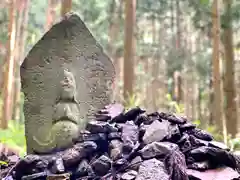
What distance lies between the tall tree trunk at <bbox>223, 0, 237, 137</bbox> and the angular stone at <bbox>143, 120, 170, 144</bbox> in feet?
22.1

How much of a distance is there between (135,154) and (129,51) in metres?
5.91

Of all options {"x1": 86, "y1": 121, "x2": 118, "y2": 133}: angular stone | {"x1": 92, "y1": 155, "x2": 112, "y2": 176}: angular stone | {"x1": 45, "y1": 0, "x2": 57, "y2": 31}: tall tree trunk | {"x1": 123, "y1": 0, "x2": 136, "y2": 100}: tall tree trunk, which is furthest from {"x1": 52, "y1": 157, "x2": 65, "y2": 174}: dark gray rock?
{"x1": 45, "y1": 0, "x2": 57, "y2": 31}: tall tree trunk

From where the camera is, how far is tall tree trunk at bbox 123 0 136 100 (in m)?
9.15

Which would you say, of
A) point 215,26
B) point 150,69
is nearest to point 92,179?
point 215,26

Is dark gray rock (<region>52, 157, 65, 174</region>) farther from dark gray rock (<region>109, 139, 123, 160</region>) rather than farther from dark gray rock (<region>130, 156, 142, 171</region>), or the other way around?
dark gray rock (<region>130, 156, 142, 171</region>)

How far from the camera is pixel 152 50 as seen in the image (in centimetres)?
2125

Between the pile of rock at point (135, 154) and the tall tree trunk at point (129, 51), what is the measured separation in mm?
4896

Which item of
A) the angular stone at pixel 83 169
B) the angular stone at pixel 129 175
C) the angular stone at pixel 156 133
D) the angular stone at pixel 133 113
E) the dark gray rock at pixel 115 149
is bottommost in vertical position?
the angular stone at pixel 83 169

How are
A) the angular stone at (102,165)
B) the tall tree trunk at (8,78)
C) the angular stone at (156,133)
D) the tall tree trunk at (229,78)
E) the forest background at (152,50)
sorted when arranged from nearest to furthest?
the angular stone at (102,165) → the angular stone at (156,133) → the forest background at (152,50) → the tall tree trunk at (229,78) → the tall tree trunk at (8,78)

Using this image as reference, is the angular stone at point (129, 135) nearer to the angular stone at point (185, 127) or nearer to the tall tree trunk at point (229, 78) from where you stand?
the angular stone at point (185, 127)

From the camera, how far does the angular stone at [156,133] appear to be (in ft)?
12.1

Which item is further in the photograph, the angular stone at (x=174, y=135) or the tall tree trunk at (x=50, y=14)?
the tall tree trunk at (x=50, y=14)

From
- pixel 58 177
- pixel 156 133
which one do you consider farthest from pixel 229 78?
pixel 58 177

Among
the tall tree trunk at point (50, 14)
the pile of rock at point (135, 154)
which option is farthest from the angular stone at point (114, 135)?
the tall tree trunk at point (50, 14)
